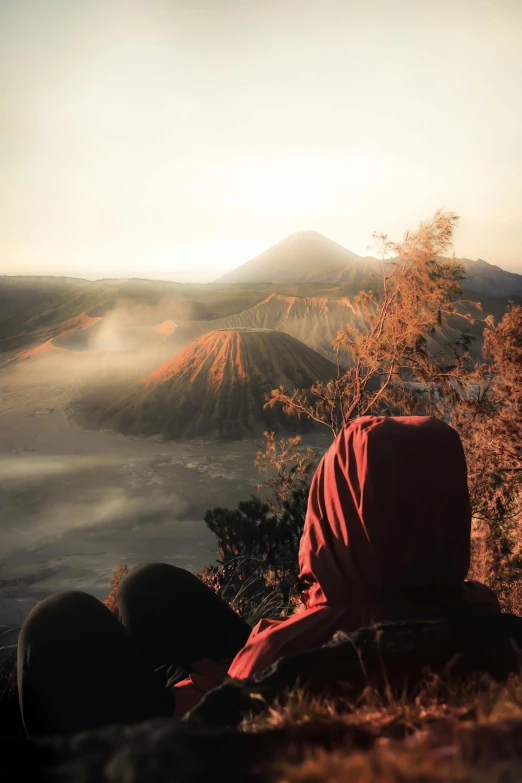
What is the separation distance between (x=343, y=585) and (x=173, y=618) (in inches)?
26.7

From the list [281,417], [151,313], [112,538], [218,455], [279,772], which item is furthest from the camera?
[151,313]

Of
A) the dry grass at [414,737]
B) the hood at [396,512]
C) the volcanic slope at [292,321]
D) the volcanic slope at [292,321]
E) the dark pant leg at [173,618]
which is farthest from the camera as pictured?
the volcanic slope at [292,321]

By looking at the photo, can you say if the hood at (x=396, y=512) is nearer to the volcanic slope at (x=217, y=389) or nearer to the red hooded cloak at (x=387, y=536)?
the red hooded cloak at (x=387, y=536)

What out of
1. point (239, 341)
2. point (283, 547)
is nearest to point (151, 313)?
point (239, 341)

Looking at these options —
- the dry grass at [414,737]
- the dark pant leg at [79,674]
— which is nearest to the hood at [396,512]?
the dry grass at [414,737]

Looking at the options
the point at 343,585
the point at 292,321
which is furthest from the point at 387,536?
the point at 292,321

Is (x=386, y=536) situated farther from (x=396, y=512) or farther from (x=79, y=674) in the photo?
(x=79, y=674)

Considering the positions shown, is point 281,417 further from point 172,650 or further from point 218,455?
point 172,650

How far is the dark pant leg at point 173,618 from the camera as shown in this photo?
1.46 meters

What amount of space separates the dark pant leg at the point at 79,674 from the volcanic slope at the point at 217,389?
27533 millimetres

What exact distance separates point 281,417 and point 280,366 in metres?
4.26

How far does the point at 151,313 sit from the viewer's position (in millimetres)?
39406

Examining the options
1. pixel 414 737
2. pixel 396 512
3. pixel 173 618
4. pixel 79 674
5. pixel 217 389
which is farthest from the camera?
pixel 217 389

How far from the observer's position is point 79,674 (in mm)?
1046
